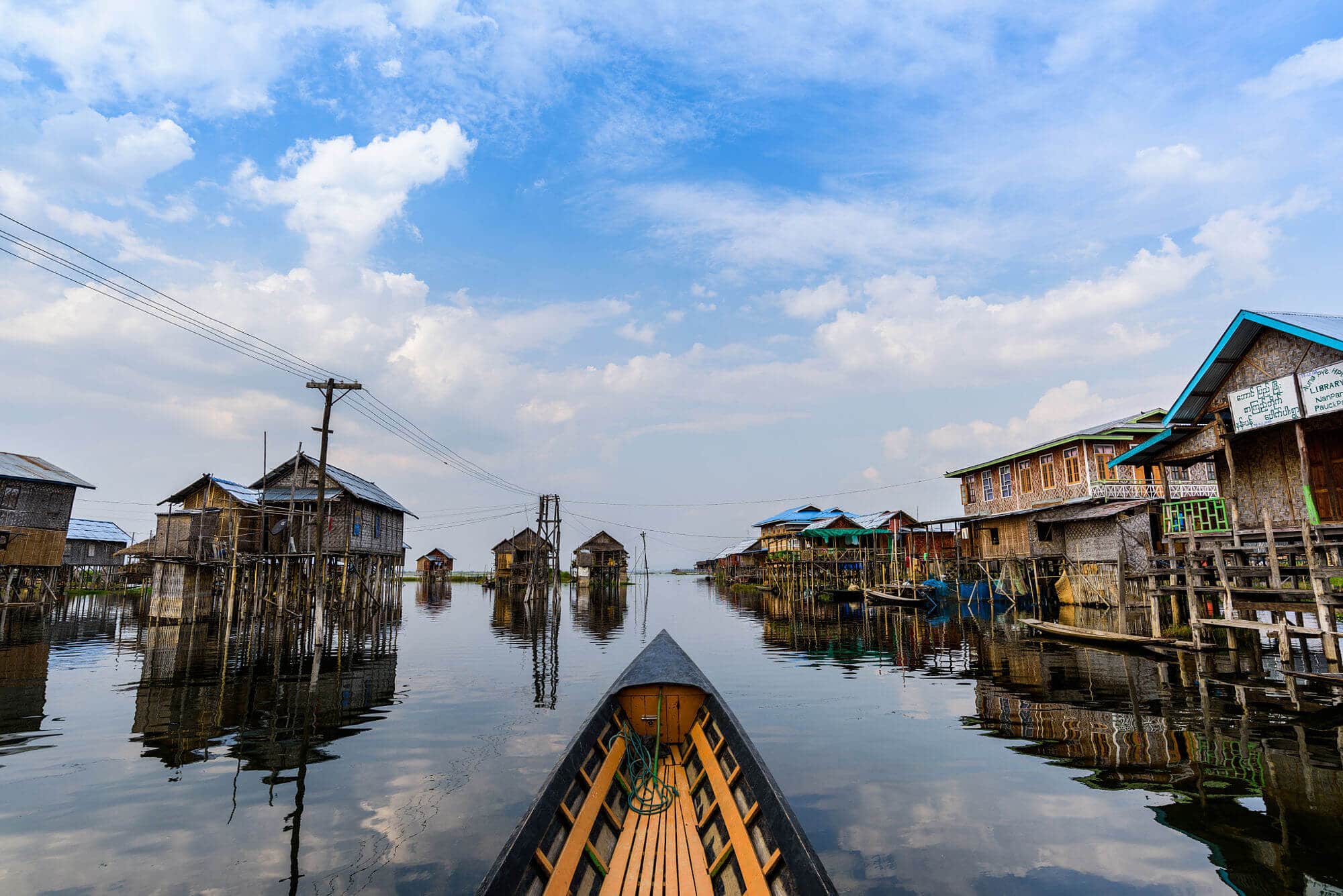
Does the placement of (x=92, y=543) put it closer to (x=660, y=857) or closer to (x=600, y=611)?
(x=600, y=611)

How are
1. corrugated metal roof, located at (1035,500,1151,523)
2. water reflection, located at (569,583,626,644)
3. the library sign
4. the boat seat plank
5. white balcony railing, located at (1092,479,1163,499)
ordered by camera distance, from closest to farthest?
the boat seat plank < the library sign < corrugated metal roof, located at (1035,500,1151,523) < white balcony railing, located at (1092,479,1163,499) < water reflection, located at (569,583,626,644)

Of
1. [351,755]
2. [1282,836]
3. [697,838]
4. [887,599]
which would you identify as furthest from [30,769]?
[887,599]

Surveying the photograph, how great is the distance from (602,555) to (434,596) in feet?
56.4

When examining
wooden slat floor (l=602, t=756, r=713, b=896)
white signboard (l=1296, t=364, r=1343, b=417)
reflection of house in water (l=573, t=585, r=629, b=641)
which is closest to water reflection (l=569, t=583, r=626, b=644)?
reflection of house in water (l=573, t=585, r=629, b=641)

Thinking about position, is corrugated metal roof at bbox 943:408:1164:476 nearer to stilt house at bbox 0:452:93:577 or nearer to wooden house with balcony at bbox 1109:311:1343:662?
wooden house with balcony at bbox 1109:311:1343:662

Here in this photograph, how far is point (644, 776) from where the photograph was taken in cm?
709

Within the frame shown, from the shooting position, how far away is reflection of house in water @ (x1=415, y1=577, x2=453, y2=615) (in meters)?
42.8

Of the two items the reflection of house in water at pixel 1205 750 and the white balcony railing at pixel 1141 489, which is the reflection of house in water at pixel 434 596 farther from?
the white balcony railing at pixel 1141 489

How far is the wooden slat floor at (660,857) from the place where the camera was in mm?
5203

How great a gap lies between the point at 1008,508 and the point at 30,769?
3722cm

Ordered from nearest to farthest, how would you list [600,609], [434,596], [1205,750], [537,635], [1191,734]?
1. [1205,750]
2. [1191,734]
3. [537,635]
4. [600,609]
5. [434,596]

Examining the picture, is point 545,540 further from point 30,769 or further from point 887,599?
point 30,769

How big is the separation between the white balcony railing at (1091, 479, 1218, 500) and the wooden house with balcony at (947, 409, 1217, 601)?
4 centimetres

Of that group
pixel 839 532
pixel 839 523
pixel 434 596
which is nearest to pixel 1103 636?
pixel 839 532
